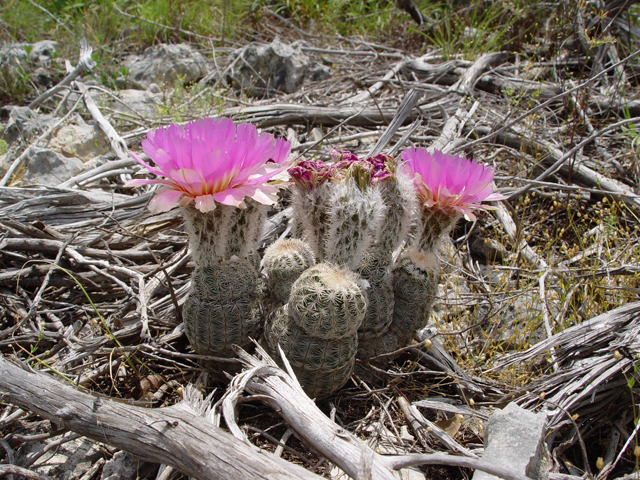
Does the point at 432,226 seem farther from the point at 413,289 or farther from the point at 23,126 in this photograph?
the point at 23,126

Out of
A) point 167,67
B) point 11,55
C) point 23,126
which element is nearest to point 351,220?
point 23,126

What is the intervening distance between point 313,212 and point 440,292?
117 cm

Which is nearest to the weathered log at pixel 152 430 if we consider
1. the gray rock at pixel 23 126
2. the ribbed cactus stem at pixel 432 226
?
the ribbed cactus stem at pixel 432 226

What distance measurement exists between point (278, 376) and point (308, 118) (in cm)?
243

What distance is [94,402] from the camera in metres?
1.36

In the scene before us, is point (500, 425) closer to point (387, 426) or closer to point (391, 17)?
point (387, 426)

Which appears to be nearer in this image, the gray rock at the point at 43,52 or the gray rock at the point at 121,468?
the gray rock at the point at 121,468

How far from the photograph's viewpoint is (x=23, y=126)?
347 cm

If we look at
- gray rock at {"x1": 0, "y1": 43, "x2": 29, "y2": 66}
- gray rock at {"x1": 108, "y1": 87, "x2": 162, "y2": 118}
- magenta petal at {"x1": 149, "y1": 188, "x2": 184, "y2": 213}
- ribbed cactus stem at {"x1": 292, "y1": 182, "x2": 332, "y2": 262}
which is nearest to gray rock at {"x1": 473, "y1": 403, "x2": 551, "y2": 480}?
ribbed cactus stem at {"x1": 292, "y1": 182, "x2": 332, "y2": 262}

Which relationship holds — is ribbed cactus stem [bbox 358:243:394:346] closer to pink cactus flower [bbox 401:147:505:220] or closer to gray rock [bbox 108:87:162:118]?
pink cactus flower [bbox 401:147:505:220]

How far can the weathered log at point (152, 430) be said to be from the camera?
1173 millimetres

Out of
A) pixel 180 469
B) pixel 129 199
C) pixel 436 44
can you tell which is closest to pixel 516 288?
pixel 180 469

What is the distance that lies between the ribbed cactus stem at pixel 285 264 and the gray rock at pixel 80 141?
225cm

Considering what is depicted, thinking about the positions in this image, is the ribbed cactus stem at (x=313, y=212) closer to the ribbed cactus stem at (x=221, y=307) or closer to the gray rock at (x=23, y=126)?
the ribbed cactus stem at (x=221, y=307)
